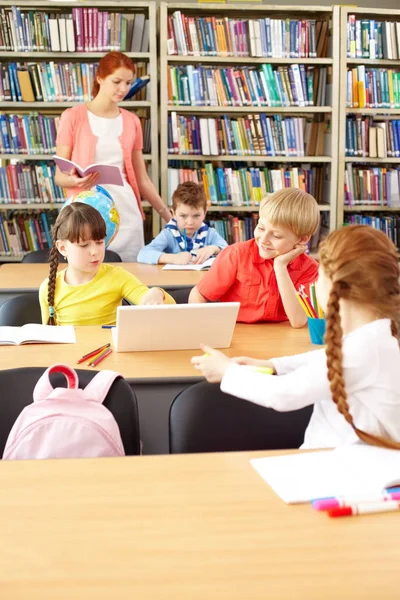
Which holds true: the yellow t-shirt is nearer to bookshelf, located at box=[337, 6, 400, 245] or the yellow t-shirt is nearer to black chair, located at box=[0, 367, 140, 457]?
black chair, located at box=[0, 367, 140, 457]

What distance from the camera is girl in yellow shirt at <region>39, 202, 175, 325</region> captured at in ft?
8.83

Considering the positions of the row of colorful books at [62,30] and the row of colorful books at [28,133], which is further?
the row of colorful books at [28,133]

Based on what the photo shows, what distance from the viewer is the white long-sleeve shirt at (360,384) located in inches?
55.6

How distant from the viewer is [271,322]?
8.77 feet

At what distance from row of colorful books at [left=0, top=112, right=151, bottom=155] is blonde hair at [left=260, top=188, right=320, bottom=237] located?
10.1ft

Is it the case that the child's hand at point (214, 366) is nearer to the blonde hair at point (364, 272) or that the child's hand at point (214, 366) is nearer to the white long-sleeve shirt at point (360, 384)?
the white long-sleeve shirt at point (360, 384)

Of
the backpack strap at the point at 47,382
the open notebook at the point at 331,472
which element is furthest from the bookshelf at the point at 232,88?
the open notebook at the point at 331,472

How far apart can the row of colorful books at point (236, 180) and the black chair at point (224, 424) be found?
377 centimetres

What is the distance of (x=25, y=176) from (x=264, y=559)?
15.1ft

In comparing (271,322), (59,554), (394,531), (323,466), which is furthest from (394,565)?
(271,322)

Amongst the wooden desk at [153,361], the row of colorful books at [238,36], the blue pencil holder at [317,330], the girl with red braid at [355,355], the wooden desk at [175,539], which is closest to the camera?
the wooden desk at [175,539]

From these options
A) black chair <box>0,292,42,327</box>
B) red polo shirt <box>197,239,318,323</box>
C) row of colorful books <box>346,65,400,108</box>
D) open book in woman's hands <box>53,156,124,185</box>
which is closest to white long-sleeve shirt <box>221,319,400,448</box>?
red polo shirt <box>197,239,318,323</box>

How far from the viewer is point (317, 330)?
7.46 ft

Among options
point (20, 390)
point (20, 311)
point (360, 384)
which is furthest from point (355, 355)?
point (20, 311)
